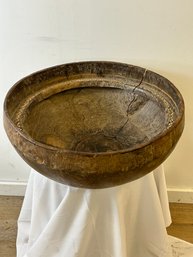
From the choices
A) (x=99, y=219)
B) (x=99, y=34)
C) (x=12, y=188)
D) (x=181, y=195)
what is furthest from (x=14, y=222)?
(x=99, y=34)

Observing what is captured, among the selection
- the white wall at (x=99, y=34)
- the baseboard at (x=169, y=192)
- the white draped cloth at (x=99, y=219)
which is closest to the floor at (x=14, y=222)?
the baseboard at (x=169, y=192)

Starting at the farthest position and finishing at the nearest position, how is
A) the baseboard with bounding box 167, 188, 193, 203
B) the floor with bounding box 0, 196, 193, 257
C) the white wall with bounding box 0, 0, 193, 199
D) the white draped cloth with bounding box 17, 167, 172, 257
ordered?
the baseboard with bounding box 167, 188, 193, 203 < the floor with bounding box 0, 196, 193, 257 < the white wall with bounding box 0, 0, 193, 199 < the white draped cloth with bounding box 17, 167, 172, 257

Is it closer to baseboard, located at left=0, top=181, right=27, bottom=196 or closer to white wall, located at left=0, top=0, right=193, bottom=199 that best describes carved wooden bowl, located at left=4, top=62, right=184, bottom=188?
white wall, located at left=0, top=0, right=193, bottom=199

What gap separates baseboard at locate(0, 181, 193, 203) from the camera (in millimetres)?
1480

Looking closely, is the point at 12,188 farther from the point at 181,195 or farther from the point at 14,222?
the point at 181,195

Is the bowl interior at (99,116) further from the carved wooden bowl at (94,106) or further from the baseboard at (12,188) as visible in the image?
the baseboard at (12,188)

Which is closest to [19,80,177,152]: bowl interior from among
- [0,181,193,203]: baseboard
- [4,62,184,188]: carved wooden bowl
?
[4,62,184,188]: carved wooden bowl

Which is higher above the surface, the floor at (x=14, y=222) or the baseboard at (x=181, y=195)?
the baseboard at (x=181, y=195)

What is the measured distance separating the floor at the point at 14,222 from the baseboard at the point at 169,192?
21 mm

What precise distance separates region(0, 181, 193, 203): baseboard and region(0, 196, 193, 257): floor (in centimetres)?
2

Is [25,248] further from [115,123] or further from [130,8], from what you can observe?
[130,8]

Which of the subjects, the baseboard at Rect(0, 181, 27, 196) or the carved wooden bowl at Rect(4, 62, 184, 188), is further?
the baseboard at Rect(0, 181, 27, 196)

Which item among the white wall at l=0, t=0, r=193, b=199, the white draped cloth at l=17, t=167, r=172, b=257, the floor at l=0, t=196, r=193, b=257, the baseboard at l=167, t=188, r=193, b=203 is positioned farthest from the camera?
the baseboard at l=167, t=188, r=193, b=203

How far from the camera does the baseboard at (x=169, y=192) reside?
1480mm
